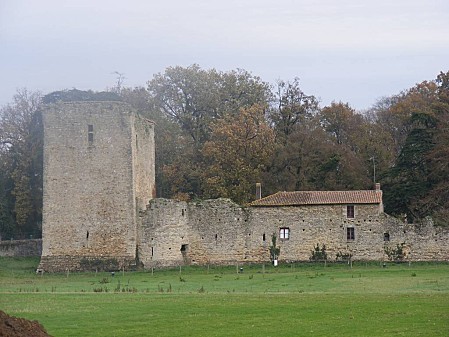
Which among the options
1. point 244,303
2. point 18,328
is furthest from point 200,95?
point 18,328

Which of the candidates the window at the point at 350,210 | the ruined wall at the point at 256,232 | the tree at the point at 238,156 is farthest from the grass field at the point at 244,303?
the tree at the point at 238,156

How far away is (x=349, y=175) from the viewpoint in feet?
193

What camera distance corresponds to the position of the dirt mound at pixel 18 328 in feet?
55.0

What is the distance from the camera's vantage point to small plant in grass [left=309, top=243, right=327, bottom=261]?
48906 millimetres

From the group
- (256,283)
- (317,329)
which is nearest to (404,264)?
(256,283)

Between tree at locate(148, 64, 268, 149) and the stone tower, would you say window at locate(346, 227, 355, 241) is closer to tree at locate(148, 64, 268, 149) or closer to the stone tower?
the stone tower

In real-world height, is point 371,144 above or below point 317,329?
above

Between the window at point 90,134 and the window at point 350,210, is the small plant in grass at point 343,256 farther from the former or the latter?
the window at point 90,134

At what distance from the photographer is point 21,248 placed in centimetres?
5797

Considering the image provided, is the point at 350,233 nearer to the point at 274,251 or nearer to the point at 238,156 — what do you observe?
the point at 274,251

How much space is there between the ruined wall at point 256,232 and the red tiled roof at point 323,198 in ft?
1.04

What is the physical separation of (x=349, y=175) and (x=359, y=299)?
3229cm

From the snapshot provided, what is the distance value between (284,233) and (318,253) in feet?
7.04

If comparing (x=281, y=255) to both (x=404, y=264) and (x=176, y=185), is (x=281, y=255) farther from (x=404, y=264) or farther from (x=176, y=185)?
(x=176, y=185)
